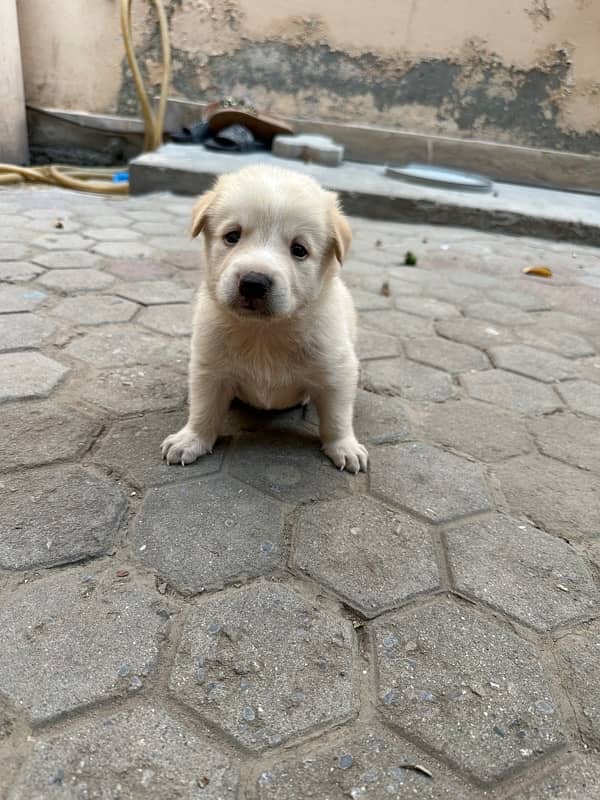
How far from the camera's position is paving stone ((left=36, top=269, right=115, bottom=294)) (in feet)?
12.9

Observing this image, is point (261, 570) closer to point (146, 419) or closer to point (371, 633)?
point (371, 633)

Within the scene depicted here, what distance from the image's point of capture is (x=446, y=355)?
3643 millimetres

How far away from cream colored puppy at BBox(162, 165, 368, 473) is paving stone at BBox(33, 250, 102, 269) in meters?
2.31

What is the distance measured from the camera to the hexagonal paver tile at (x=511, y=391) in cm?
312

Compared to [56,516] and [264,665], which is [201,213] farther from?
[264,665]

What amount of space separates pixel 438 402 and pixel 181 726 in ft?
7.00

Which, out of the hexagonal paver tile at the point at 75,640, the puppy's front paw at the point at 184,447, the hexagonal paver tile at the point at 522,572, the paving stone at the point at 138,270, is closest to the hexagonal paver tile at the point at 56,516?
the hexagonal paver tile at the point at 75,640

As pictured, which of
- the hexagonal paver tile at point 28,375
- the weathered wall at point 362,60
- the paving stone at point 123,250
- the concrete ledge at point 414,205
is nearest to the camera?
the hexagonal paver tile at point 28,375

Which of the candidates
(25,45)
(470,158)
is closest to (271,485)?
(470,158)

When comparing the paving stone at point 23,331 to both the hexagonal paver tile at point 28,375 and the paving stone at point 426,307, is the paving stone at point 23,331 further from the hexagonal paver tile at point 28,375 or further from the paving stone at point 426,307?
the paving stone at point 426,307

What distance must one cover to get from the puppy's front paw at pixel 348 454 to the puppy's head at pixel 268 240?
64 centimetres

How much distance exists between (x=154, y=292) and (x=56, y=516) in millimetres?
2378

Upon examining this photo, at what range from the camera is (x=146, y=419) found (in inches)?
103

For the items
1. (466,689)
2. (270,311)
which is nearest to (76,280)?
(270,311)
